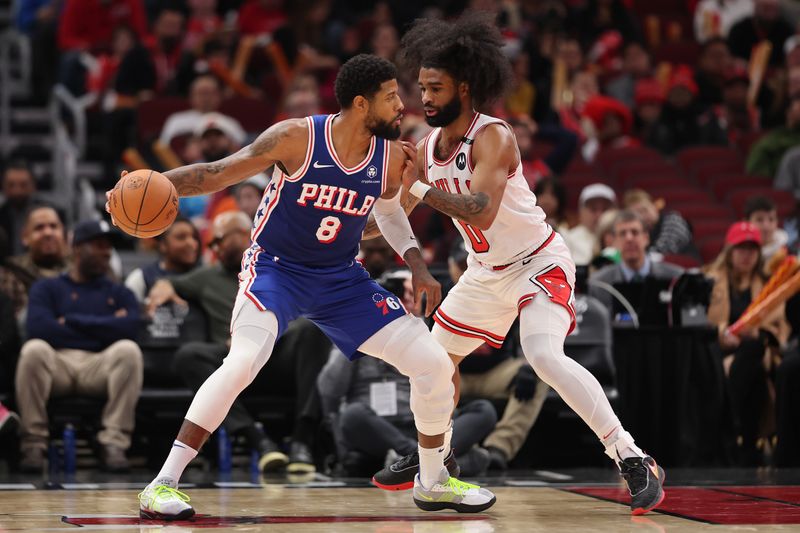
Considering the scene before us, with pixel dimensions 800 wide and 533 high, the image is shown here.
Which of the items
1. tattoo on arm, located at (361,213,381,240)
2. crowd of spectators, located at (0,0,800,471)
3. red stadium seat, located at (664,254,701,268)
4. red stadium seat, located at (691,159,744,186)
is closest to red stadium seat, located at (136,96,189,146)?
crowd of spectators, located at (0,0,800,471)

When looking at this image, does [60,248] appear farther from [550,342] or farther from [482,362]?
[550,342]

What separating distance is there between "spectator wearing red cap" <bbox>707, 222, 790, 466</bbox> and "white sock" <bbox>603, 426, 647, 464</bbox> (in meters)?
3.40

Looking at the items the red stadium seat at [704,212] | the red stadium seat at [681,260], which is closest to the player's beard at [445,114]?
the red stadium seat at [681,260]

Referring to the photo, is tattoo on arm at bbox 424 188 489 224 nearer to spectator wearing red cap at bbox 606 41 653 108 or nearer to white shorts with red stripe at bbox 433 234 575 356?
white shorts with red stripe at bbox 433 234 575 356

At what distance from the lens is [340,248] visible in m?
5.80

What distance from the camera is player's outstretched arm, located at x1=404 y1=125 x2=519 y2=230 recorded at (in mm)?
5648

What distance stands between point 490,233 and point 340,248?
2.34ft

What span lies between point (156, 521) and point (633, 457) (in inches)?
80.4

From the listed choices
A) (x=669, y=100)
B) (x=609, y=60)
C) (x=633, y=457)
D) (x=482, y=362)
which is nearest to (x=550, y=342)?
(x=633, y=457)

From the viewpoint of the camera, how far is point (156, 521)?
17.5ft

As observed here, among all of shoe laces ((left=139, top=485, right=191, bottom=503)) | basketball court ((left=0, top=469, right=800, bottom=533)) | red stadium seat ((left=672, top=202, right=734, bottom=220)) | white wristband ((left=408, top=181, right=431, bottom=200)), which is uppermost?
red stadium seat ((left=672, top=202, right=734, bottom=220))

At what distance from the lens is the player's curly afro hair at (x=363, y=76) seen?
5.70 m

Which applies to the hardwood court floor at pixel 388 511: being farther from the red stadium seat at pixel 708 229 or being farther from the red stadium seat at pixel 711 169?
the red stadium seat at pixel 711 169

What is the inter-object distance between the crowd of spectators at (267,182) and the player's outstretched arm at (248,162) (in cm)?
125
